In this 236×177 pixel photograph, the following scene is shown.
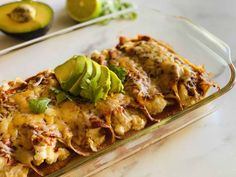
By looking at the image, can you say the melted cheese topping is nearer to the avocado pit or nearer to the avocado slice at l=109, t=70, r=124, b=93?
the avocado slice at l=109, t=70, r=124, b=93

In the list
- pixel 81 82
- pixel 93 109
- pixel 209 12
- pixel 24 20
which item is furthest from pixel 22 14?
pixel 209 12

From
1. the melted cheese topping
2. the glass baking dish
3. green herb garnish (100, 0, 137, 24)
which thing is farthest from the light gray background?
the melted cheese topping

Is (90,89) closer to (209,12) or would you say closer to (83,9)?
(83,9)

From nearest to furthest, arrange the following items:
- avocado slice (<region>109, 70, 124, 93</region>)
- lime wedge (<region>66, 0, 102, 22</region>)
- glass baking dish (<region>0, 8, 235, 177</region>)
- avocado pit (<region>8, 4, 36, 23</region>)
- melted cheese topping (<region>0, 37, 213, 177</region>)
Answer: melted cheese topping (<region>0, 37, 213, 177</region>)
glass baking dish (<region>0, 8, 235, 177</region>)
avocado slice (<region>109, 70, 124, 93</region>)
avocado pit (<region>8, 4, 36, 23</region>)
lime wedge (<region>66, 0, 102, 22</region>)

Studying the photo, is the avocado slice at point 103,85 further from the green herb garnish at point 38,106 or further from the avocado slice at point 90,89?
the green herb garnish at point 38,106

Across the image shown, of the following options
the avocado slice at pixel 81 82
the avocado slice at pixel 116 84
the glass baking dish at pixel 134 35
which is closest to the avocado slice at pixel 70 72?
the avocado slice at pixel 81 82

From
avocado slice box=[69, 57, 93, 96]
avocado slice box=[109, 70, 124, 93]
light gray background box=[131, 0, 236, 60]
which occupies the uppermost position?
avocado slice box=[69, 57, 93, 96]
